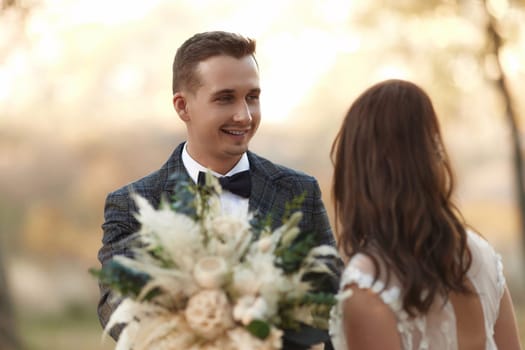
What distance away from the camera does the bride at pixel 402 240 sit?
2.38 metres

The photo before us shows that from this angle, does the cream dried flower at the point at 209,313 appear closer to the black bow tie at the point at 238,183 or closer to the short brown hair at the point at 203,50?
the black bow tie at the point at 238,183

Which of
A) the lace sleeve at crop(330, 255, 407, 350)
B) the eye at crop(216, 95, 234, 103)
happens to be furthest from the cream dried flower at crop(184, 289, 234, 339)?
the eye at crop(216, 95, 234, 103)

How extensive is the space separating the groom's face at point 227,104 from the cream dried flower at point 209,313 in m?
1.24

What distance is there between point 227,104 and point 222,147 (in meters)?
0.18

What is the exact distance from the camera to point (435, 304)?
2.44 m

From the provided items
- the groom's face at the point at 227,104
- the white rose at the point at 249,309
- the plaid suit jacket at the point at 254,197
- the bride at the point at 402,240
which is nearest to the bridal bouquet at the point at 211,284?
the white rose at the point at 249,309

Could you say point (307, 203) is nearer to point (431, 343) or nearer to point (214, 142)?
point (214, 142)

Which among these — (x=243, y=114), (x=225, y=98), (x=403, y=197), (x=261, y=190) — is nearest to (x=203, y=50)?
(x=225, y=98)

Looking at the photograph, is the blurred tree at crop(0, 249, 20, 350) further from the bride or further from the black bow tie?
the bride

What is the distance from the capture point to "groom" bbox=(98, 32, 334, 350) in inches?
134

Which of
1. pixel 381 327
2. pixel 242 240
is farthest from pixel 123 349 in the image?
pixel 381 327

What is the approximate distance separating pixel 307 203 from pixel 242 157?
36 centimetres

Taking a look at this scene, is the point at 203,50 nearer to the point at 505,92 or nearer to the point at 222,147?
the point at 222,147

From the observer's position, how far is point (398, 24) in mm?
9828
